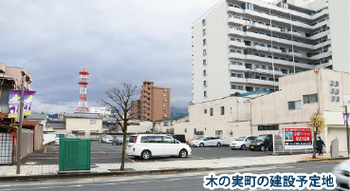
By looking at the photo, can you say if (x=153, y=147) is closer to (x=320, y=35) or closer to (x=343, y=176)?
(x=343, y=176)

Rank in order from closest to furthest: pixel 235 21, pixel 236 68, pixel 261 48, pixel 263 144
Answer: pixel 263 144 → pixel 236 68 → pixel 235 21 → pixel 261 48

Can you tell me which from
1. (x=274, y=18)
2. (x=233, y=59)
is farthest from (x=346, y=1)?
(x=233, y=59)

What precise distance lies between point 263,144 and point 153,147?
13937 millimetres

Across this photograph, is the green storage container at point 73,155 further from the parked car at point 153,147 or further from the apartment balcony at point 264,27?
the apartment balcony at point 264,27

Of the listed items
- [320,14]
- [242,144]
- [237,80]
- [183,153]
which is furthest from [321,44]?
[183,153]

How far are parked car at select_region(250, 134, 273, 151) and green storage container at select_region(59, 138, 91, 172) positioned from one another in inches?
783

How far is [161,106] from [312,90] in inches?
3059

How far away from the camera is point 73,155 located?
13.0 meters

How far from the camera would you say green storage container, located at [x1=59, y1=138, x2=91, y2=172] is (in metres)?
12.7

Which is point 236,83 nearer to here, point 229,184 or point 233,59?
point 233,59

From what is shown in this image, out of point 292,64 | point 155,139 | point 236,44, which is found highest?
point 236,44

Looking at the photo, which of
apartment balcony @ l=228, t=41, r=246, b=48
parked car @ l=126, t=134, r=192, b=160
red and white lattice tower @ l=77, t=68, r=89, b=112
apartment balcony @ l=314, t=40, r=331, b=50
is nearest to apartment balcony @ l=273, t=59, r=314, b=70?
apartment balcony @ l=314, t=40, r=331, b=50

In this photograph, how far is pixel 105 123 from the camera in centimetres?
8206

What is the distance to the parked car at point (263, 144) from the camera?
91.5 ft
